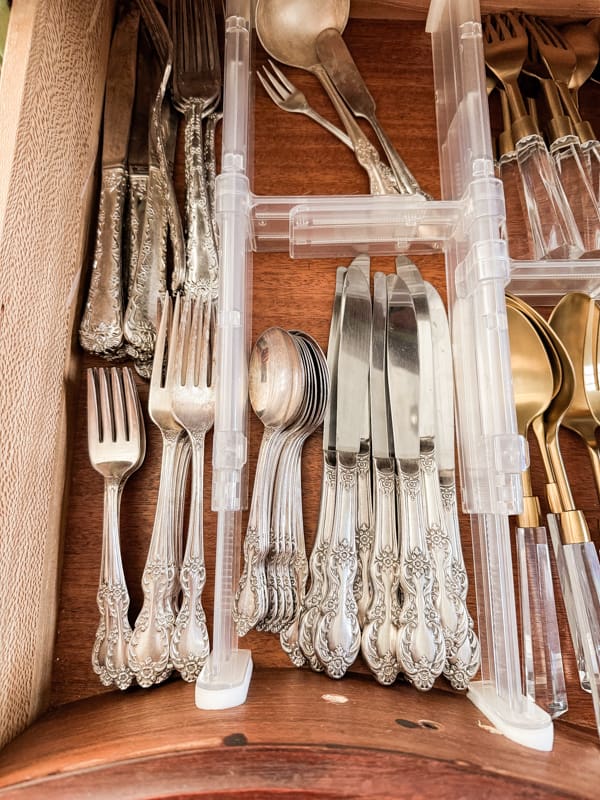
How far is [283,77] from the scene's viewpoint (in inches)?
34.5

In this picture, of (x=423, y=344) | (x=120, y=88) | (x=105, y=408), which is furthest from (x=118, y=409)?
(x=120, y=88)

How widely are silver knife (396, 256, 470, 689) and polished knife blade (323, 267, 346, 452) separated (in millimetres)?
92

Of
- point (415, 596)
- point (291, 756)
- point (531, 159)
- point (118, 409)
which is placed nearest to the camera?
point (291, 756)

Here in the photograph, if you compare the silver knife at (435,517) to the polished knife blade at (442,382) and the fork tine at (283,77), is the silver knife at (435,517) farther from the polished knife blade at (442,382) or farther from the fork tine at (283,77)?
the fork tine at (283,77)

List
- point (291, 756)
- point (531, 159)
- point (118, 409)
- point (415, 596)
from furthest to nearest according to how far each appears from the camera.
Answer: point (531, 159), point (118, 409), point (415, 596), point (291, 756)

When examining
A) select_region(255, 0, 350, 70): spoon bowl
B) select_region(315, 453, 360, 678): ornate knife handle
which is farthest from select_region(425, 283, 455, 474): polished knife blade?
select_region(255, 0, 350, 70): spoon bowl

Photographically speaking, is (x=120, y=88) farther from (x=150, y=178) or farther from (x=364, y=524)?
(x=364, y=524)

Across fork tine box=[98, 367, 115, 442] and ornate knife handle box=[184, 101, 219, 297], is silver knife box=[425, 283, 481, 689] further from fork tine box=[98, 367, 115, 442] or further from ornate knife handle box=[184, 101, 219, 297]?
fork tine box=[98, 367, 115, 442]

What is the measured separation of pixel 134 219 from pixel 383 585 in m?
0.56

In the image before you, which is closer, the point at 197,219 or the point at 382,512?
the point at 382,512

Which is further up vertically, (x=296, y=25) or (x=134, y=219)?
(x=296, y=25)

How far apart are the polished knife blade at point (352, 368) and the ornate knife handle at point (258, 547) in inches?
3.2

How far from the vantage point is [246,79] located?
2.35 feet

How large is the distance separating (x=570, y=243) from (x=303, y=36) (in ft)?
1.66
